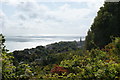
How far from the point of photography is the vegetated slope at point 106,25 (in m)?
Result: 20.5

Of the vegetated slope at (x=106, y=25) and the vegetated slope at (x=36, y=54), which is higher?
the vegetated slope at (x=106, y=25)

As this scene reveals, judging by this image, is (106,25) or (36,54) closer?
(106,25)

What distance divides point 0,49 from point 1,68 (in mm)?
438

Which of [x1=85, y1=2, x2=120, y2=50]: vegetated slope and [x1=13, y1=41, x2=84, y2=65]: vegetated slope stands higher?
[x1=85, y1=2, x2=120, y2=50]: vegetated slope

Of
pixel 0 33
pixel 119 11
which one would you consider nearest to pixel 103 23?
pixel 119 11

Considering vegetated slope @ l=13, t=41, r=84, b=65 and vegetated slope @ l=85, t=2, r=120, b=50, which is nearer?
vegetated slope @ l=85, t=2, r=120, b=50

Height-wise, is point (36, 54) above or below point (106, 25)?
below

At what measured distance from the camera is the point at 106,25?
2095 centimetres

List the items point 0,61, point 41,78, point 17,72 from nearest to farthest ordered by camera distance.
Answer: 1. point 0,61
2. point 17,72
3. point 41,78

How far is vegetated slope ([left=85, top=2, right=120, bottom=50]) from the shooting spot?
2052 centimetres

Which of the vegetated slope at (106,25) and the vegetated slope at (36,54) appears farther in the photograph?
the vegetated slope at (36,54)

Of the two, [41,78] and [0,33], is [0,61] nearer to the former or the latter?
[0,33]

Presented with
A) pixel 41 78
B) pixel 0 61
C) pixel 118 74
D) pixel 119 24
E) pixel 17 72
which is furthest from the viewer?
pixel 119 24

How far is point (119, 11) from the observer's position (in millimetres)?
20906
